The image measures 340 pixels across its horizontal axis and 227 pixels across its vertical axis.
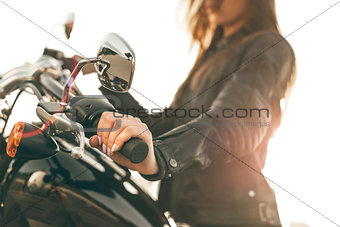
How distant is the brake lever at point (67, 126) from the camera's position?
13.7 inches

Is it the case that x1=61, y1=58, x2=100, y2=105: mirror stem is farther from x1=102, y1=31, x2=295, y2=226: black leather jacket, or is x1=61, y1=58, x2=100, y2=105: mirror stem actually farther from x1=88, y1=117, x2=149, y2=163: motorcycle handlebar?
x1=102, y1=31, x2=295, y2=226: black leather jacket

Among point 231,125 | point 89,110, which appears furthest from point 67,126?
point 231,125

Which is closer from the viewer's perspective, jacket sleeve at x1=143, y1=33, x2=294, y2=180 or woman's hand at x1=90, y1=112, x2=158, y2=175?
woman's hand at x1=90, y1=112, x2=158, y2=175

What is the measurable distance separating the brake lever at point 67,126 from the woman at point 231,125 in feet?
0.54

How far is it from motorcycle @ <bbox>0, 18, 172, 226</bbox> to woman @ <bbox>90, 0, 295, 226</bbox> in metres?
0.11

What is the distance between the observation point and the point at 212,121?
693mm

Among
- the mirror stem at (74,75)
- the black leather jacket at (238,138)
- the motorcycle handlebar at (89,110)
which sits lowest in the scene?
the black leather jacket at (238,138)

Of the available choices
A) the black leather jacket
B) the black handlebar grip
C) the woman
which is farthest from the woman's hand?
the black leather jacket

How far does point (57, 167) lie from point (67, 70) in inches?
10.2

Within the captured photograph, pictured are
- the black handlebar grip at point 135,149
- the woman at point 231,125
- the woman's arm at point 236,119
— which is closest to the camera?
the black handlebar grip at point 135,149

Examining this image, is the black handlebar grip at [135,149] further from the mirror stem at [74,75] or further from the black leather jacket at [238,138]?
the black leather jacket at [238,138]

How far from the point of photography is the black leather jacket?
73 centimetres

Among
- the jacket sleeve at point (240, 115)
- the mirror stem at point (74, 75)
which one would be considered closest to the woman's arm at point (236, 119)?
the jacket sleeve at point (240, 115)

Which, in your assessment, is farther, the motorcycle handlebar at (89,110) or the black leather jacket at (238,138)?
the black leather jacket at (238,138)
